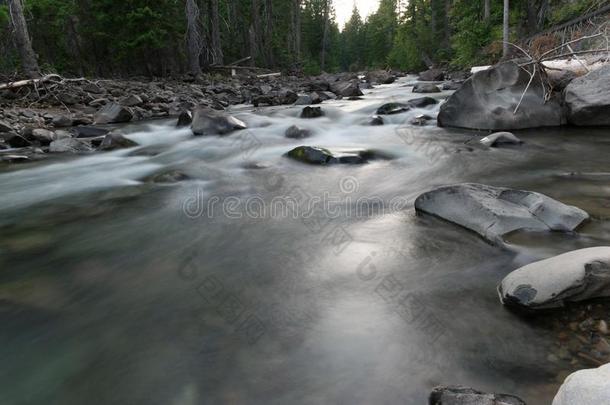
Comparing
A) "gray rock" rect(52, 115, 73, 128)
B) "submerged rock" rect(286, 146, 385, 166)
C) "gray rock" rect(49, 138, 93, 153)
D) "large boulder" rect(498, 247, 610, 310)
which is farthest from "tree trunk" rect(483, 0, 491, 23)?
"large boulder" rect(498, 247, 610, 310)

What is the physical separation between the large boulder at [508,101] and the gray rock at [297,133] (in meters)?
3.13

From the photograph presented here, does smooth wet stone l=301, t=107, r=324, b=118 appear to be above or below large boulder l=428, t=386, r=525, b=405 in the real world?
above

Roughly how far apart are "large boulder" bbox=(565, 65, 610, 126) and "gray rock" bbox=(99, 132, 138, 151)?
7926 millimetres

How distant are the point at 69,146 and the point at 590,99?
29.6 feet

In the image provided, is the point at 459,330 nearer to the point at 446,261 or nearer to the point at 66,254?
the point at 446,261

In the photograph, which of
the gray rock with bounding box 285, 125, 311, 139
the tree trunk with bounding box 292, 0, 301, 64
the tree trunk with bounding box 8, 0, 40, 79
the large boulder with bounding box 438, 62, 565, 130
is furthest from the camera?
the tree trunk with bounding box 292, 0, 301, 64

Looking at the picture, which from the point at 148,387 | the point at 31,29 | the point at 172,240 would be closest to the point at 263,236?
the point at 172,240

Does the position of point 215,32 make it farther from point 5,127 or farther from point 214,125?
point 214,125

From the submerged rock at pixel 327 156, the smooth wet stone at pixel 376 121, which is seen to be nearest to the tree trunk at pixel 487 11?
the smooth wet stone at pixel 376 121

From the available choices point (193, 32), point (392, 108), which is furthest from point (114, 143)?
point (193, 32)

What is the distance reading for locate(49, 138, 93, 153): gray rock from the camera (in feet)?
25.1

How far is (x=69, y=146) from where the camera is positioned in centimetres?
770

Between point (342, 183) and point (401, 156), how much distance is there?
1742 mm

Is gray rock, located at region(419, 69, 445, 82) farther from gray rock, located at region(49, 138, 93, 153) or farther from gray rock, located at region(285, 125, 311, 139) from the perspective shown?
gray rock, located at region(49, 138, 93, 153)
